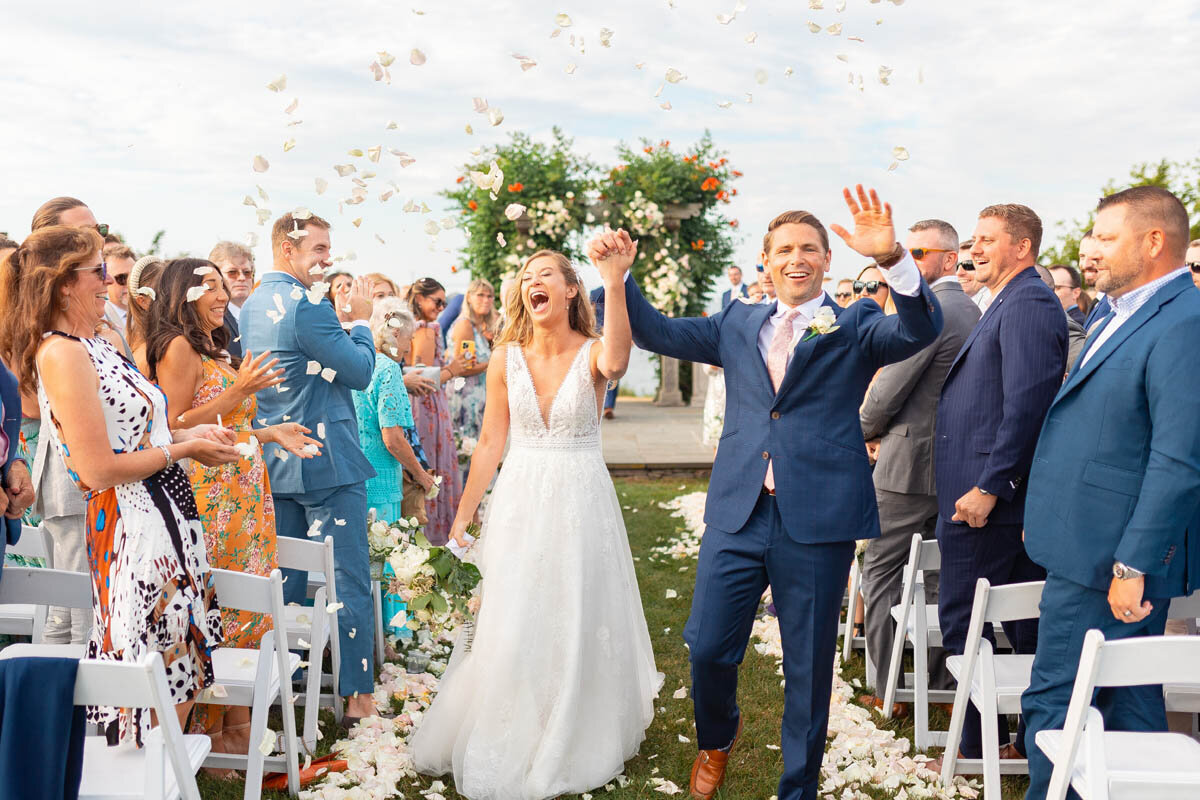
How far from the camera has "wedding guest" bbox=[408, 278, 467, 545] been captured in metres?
6.08

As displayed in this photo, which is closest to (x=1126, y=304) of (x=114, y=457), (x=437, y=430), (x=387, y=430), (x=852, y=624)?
(x=852, y=624)

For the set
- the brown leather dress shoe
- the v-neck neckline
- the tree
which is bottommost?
the brown leather dress shoe

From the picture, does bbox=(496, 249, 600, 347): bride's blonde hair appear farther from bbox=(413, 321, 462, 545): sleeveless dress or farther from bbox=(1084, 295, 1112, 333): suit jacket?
bbox=(413, 321, 462, 545): sleeveless dress

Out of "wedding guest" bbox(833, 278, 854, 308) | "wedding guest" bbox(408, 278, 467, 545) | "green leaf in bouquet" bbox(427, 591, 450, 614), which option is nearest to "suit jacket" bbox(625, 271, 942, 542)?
"green leaf in bouquet" bbox(427, 591, 450, 614)

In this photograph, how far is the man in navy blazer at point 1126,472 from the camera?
261 cm

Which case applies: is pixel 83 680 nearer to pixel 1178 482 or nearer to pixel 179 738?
pixel 179 738

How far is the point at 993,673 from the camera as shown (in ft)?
9.86

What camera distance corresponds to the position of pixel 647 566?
7.31 meters

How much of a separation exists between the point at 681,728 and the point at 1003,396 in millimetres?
2082

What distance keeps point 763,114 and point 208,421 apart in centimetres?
244

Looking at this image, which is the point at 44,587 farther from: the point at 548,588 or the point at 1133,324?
the point at 1133,324

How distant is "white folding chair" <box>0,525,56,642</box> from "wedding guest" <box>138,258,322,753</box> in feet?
2.14

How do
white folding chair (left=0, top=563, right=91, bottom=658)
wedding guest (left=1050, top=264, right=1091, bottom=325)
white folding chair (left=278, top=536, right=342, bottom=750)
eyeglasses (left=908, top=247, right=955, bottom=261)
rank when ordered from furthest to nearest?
wedding guest (left=1050, top=264, right=1091, bottom=325) < eyeglasses (left=908, top=247, right=955, bottom=261) < white folding chair (left=278, top=536, right=342, bottom=750) < white folding chair (left=0, top=563, right=91, bottom=658)

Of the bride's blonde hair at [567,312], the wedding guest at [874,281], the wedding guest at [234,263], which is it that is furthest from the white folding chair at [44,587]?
the wedding guest at [874,281]
